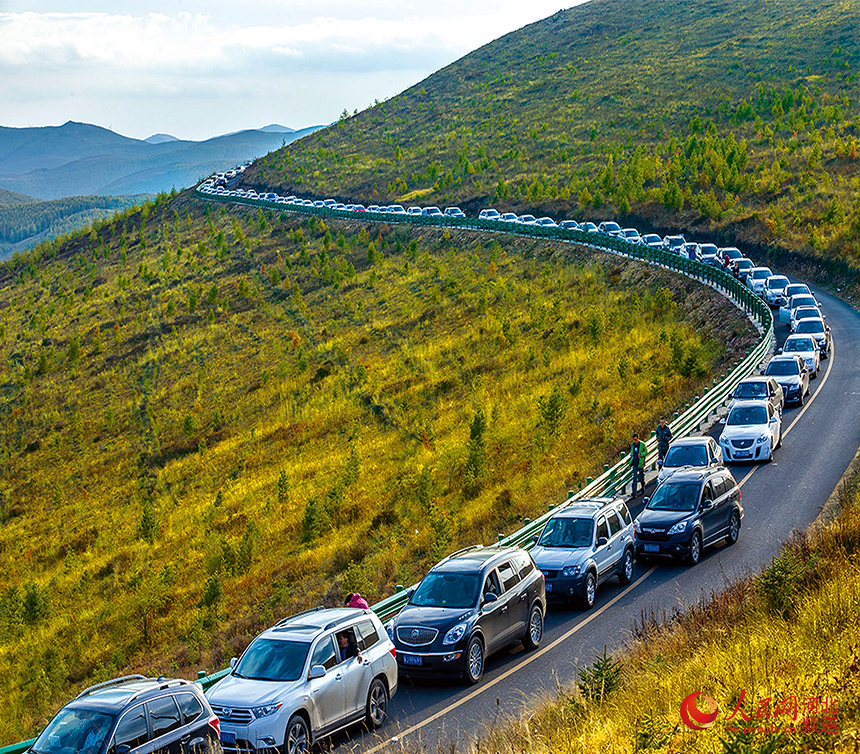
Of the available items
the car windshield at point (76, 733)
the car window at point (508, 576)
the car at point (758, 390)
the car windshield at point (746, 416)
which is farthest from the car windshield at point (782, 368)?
the car windshield at point (76, 733)

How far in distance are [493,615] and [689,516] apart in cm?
621

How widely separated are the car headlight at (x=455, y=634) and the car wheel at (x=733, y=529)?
8.10 m

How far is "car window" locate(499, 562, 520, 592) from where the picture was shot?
49.9ft

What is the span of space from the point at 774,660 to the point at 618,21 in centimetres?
16880

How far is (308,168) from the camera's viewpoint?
134m

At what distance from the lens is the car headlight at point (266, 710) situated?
11.4 m

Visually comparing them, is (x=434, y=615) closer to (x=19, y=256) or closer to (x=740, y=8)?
(x=19, y=256)

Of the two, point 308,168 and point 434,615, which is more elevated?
point 308,168

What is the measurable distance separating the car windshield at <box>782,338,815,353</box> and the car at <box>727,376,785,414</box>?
637cm

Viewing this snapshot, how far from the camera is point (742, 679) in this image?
8.96 metres

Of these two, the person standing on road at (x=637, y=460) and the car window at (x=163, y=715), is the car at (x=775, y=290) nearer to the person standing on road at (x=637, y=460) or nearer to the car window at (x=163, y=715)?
the person standing on road at (x=637, y=460)

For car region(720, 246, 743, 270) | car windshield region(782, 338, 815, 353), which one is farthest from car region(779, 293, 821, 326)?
car region(720, 246, 743, 270)

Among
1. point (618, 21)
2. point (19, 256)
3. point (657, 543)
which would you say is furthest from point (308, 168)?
point (657, 543)

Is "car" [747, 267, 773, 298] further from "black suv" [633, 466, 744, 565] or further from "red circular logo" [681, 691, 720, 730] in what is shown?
"red circular logo" [681, 691, 720, 730]
